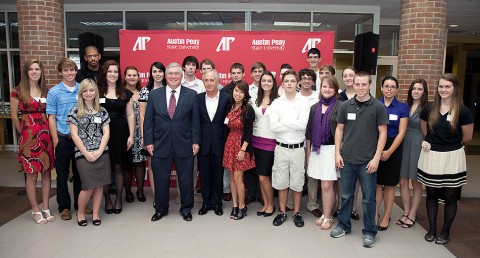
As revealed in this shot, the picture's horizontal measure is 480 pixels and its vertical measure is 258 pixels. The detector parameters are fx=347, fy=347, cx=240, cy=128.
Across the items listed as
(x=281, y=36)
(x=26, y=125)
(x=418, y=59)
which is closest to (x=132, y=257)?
(x=26, y=125)

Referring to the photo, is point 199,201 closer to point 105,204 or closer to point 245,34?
point 105,204

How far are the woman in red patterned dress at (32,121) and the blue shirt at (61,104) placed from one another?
13cm

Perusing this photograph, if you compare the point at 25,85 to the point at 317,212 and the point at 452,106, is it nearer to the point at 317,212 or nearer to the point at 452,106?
the point at 317,212

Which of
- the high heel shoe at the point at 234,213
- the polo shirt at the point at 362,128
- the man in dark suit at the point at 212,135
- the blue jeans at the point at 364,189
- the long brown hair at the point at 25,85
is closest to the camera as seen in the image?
the polo shirt at the point at 362,128

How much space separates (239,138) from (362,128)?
129cm

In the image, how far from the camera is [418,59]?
5043mm

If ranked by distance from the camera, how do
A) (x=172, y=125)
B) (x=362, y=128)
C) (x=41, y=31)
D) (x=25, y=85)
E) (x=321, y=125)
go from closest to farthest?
(x=362, y=128) → (x=321, y=125) → (x=25, y=85) → (x=172, y=125) → (x=41, y=31)

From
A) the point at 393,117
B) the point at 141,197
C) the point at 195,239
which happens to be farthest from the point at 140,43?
the point at 393,117

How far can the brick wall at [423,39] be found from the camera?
495cm

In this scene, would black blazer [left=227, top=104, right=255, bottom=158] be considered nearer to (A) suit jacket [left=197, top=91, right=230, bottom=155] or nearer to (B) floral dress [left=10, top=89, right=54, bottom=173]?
(A) suit jacket [left=197, top=91, right=230, bottom=155]


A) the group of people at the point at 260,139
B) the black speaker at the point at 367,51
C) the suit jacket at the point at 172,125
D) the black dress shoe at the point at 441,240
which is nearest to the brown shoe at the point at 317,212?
the group of people at the point at 260,139

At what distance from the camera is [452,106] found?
313cm

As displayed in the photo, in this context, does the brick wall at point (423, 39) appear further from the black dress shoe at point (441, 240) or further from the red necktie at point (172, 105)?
the red necktie at point (172, 105)

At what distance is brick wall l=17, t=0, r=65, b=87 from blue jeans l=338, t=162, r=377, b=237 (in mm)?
4517
